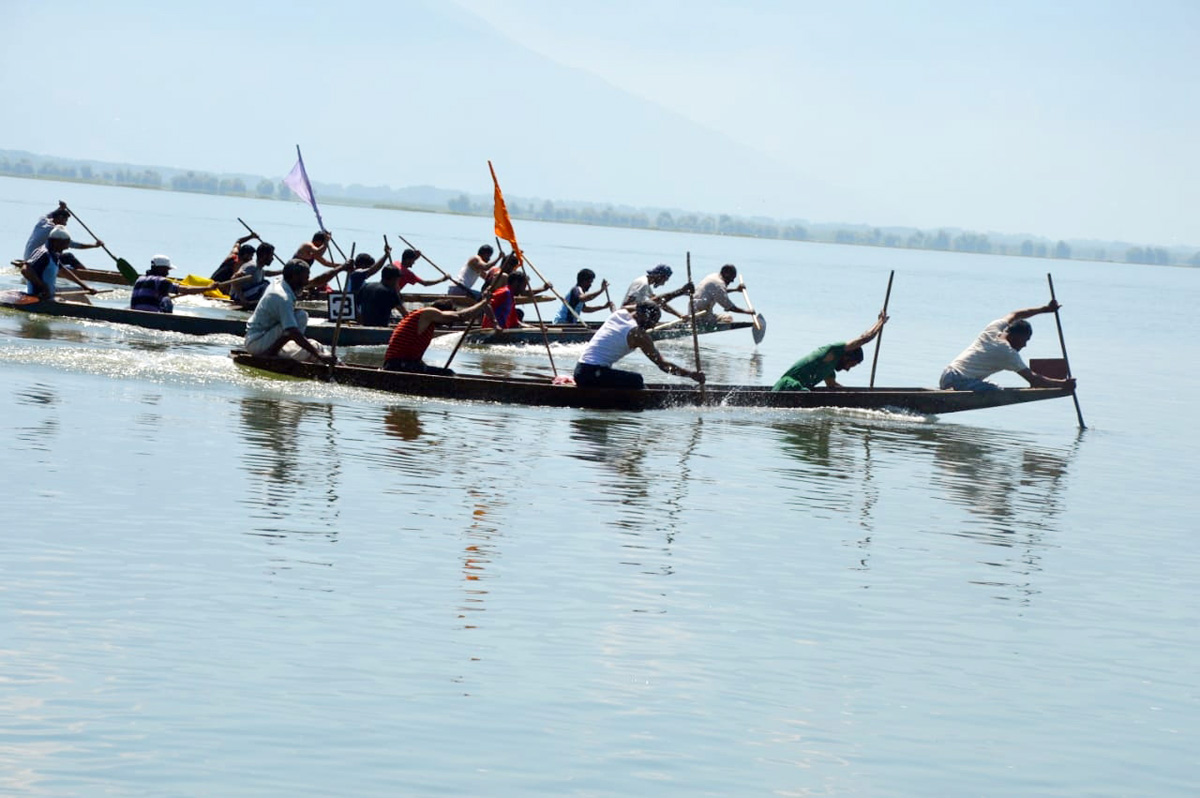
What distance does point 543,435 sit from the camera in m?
17.8

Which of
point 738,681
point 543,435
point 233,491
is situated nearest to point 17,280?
point 543,435

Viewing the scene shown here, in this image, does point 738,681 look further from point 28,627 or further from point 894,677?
point 28,627

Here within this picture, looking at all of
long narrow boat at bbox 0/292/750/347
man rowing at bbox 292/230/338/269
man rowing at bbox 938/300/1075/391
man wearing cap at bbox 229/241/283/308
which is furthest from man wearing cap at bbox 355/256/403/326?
man rowing at bbox 938/300/1075/391

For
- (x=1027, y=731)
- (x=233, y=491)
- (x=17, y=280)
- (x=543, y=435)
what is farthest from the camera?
(x=17, y=280)

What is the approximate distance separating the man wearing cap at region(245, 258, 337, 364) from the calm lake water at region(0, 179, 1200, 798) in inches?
19.2

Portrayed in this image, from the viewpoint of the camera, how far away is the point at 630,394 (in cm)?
1983

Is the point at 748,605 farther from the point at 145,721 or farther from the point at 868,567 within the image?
the point at 145,721

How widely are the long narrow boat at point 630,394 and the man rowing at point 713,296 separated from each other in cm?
1025

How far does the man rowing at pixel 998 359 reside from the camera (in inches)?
790

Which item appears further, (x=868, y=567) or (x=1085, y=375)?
(x=1085, y=375)

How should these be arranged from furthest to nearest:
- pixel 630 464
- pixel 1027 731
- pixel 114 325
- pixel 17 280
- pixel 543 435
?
1. pixel 17 280
2. pixel 114 325
3. pixel 543 435
4. pixel 630 464
5. pixel 1027 731

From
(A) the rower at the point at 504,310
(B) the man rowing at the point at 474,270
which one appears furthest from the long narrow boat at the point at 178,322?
(B) the man rowing at the point at 474,270

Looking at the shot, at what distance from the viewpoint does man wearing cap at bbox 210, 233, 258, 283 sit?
93.2ft

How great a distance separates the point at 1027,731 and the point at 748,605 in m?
2.55
